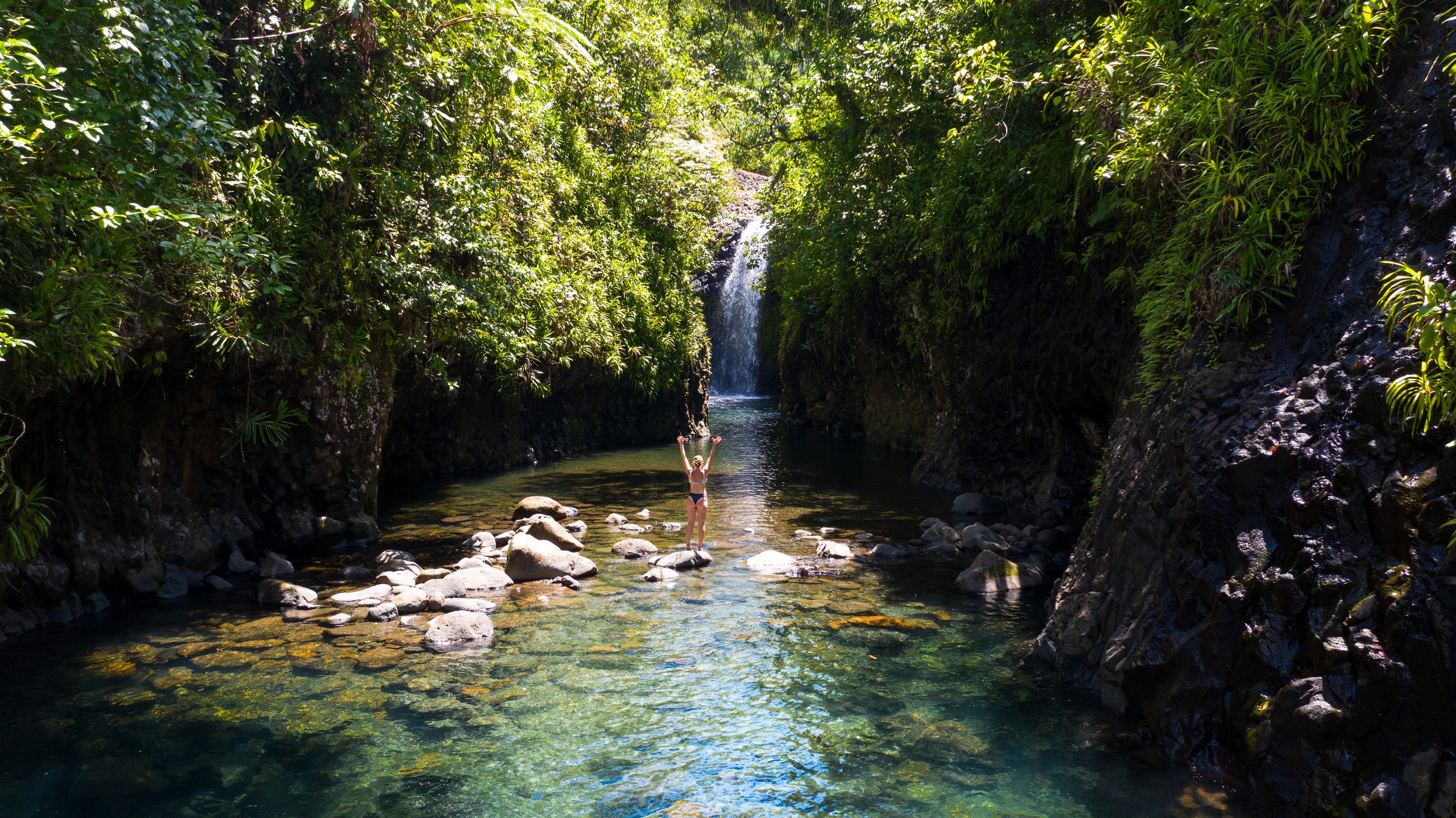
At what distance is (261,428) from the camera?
11.1m

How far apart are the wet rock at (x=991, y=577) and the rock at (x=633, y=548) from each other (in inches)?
171

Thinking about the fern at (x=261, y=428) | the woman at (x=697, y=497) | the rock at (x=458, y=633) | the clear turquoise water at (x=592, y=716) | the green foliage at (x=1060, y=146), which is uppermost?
the green foliage at (x=1060, y=146)

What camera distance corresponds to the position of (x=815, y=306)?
2545 centimetres

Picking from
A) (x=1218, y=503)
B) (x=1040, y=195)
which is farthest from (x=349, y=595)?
(x=1040, y=195)

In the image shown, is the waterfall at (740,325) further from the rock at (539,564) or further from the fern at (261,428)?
the fern at (261,428)

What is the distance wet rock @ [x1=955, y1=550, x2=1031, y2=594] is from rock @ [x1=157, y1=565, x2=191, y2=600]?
909 cm

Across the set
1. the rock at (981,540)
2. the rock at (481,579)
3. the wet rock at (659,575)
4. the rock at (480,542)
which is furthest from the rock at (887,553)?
the rock at (480,542)

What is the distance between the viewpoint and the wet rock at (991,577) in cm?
1058

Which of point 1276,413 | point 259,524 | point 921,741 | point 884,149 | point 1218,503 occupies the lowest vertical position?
point 921,741

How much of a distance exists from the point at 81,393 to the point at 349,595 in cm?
338

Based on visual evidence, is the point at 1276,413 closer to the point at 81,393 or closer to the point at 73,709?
the point at 73,709

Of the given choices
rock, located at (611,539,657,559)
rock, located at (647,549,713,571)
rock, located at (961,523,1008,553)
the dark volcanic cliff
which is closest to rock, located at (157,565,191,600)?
rock, located at (611,539,657,559)

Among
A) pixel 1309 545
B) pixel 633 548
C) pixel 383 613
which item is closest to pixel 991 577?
pixel 633 548

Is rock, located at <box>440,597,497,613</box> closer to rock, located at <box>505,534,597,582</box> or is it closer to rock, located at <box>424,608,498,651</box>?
rock, located at <box>424,608,498,651</box>
